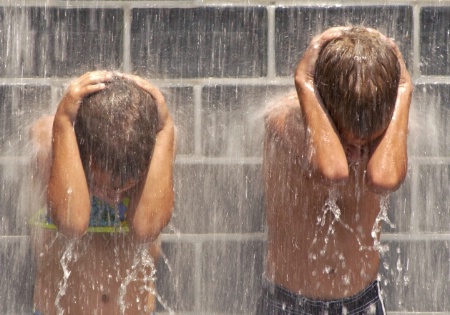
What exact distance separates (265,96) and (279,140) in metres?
0.21

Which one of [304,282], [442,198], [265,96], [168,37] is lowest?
[304,282]

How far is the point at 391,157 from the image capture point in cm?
250

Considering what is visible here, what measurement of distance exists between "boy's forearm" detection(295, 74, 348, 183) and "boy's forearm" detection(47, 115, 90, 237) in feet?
2.09

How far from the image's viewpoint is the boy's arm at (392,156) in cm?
248

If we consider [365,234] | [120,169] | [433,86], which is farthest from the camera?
[433,86]

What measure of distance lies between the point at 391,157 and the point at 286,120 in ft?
1.12

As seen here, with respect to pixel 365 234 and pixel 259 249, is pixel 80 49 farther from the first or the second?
pixel 365 234

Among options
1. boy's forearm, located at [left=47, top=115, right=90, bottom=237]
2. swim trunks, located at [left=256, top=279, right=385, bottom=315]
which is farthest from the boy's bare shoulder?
boy's forearm, located at [left=47, top=115, right=90, bottom=237]

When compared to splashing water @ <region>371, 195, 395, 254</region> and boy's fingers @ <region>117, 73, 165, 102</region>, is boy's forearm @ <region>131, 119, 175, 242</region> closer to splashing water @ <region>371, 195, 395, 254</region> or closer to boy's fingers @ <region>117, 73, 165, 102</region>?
boy's fingers @ <region>117, 73, 165, 102</region>

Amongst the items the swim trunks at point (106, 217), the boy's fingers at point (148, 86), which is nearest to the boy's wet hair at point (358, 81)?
the boy's fingers at point (148, 86)

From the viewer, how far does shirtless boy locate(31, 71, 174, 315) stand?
8.21 ft

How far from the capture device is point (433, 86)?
9.43 feet

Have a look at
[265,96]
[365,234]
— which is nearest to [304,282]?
[365,234]

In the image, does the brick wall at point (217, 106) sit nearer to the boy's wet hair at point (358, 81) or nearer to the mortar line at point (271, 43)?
the mortar line at point (271, 43)
